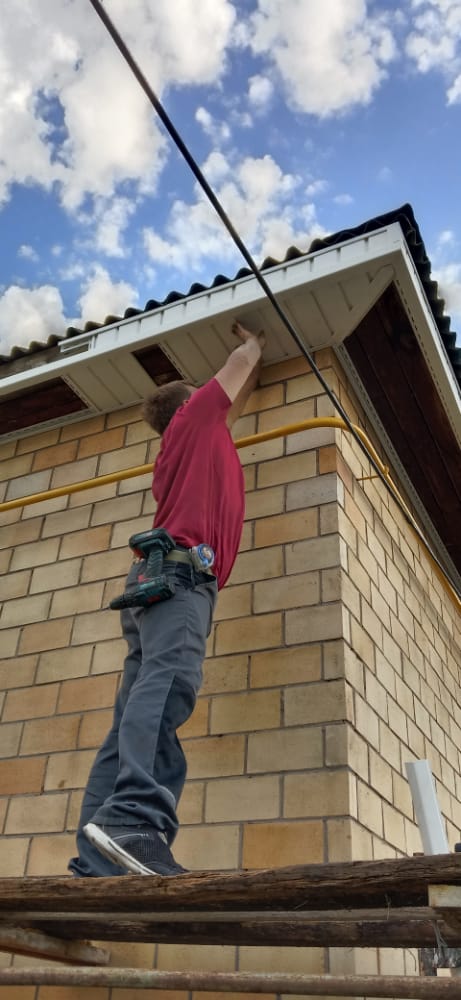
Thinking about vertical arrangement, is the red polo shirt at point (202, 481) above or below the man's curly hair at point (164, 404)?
below

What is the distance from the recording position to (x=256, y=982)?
1786 mm

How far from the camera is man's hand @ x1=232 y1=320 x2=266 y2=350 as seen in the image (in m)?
3.88

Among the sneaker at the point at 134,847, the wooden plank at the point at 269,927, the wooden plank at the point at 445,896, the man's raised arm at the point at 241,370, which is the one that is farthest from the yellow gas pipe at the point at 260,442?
the wooden plank at the point at 445,896

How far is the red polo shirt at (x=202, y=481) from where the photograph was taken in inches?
113

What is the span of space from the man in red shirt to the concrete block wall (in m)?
0.45

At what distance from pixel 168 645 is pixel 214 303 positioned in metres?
1.91

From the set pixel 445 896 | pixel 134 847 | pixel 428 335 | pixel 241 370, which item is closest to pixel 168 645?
pixel 134 847

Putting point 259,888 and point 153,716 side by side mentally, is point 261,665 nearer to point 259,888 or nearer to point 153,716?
point 153,716

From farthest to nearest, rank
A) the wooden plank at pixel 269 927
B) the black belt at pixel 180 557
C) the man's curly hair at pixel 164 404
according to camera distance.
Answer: the man's curly hair at pixel 164 404
the black belt at pixel 180 557
the wooden plank at pixel 269 927

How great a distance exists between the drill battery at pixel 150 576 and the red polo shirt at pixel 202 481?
0.09 m

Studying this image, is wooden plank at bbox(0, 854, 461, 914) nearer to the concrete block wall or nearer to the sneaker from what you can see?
the sneaker

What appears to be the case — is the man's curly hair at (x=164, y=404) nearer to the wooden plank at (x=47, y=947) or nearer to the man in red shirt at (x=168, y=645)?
the man in red shirt at (x=168, y=645)

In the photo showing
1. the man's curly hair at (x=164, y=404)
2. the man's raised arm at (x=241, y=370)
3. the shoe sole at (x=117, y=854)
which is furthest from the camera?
the man's curly hair at (x=164, y=404)

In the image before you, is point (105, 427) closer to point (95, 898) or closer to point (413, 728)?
point (413, 728)
